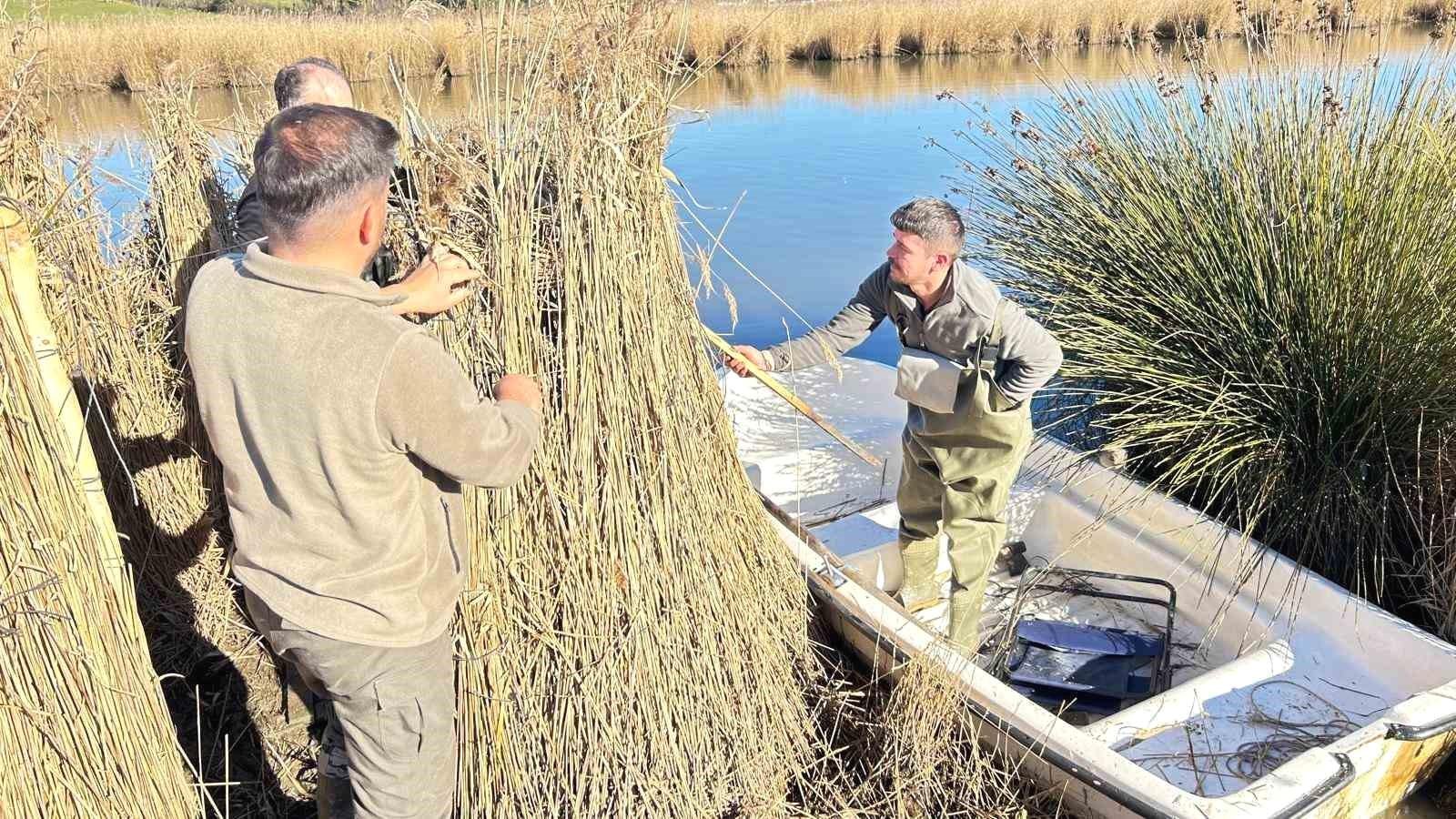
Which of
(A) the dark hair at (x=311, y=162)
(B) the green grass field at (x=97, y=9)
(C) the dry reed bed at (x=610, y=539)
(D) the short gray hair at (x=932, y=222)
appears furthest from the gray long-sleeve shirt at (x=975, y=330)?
(B) the green grass field at (x=97, y=9)

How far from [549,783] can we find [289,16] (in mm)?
16279

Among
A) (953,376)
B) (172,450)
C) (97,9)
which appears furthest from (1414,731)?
(97,9)

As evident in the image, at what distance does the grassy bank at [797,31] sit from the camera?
9547mm

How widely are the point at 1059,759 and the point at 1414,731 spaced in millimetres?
835

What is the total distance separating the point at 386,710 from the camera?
1992 millimetres

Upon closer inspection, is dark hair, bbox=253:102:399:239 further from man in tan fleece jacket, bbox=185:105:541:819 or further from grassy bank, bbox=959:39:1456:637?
grassy bank, bbox=959:39:1456:637

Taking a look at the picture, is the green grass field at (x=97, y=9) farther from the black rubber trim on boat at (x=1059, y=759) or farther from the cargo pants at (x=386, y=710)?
the cargo pants at (x=386, y=710)

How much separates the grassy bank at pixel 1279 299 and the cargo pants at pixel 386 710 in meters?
2.63

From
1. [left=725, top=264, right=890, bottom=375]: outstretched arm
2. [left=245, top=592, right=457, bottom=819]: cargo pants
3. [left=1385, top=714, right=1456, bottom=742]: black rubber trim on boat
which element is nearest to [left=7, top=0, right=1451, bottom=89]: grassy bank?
[left=725, top=264, right=890, bottom=375]: outstretched arm

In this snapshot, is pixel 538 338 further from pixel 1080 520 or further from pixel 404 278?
pixel 1080 520

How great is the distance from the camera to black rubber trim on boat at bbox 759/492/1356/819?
7.86ft

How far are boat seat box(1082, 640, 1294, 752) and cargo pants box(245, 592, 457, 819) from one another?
163 cm

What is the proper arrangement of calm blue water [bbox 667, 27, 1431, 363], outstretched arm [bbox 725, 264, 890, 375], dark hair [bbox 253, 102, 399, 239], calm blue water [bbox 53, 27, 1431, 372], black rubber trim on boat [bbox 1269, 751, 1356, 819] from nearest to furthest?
1. dark hair [bbox 253, 102, 399, 239]
2. black rubber trim on boat [bbox 1269, 751, 1356, 819]
3. outstretched arm [bbox 725, 264, 890, 375]
4. calm blue water [bbox 53, 27, 1431, 372]
5. calm blue water [bbox 667, 27, 1431, 363]

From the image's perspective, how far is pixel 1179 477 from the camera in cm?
375
